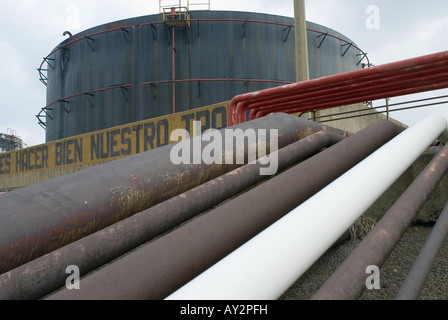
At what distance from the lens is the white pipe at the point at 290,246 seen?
1.09m

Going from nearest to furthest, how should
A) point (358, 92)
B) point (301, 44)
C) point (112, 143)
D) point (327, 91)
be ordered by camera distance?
point (327, 91) < point (358, 92) < point (301, 44) < point (112, 143)

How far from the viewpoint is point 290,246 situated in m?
1.24

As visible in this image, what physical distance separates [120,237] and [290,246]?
2.63 ft

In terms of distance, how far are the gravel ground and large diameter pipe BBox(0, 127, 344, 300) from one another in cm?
101

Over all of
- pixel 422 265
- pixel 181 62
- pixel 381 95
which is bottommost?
pixel 422 265

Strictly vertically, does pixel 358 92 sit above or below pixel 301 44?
below

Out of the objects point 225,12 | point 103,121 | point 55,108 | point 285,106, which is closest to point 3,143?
point 55,108

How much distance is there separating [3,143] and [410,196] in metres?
51.2

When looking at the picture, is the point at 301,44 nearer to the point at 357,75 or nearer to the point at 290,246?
the point at 357,75

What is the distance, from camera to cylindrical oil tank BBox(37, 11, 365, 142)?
1582cm

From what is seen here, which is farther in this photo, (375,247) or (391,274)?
(391,274)

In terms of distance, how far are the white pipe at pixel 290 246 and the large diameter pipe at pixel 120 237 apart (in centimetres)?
55

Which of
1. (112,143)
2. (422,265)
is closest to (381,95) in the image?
(422,265)

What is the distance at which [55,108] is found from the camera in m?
19.7
